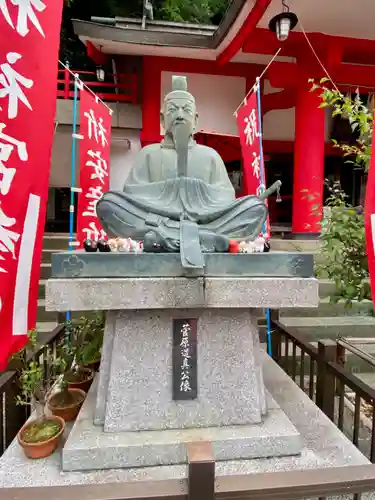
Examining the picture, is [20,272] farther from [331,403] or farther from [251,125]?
[251,125]

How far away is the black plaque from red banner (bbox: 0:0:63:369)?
977 millimetres

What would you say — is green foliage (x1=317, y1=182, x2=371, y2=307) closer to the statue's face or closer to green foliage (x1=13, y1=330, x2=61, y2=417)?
the statue's face

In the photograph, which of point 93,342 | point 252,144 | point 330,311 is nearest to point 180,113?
point 93,342

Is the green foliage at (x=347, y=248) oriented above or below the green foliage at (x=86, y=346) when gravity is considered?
above

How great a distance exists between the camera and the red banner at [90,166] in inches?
187

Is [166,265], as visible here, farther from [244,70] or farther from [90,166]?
[244,70]

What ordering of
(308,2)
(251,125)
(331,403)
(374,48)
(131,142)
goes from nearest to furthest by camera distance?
(331,403) → (251,125) → (308,2) → (374,48) → (131,142)

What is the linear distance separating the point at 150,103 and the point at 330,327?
580 centimetres

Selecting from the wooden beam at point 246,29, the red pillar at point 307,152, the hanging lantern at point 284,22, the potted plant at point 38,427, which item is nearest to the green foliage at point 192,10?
the wooden beam at point 246,29

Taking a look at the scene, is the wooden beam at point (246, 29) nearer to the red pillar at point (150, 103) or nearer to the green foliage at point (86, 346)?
the red pillar at point (150, 103)

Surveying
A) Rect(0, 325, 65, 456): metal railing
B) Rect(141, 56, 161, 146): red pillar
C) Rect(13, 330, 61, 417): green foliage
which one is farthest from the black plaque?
Rect(141, 56, 161, 146): red pillar

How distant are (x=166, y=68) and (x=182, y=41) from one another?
0.98 m

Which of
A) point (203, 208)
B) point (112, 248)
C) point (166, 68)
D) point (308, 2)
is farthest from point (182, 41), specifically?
point (112, 248)

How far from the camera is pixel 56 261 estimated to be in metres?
2.04
